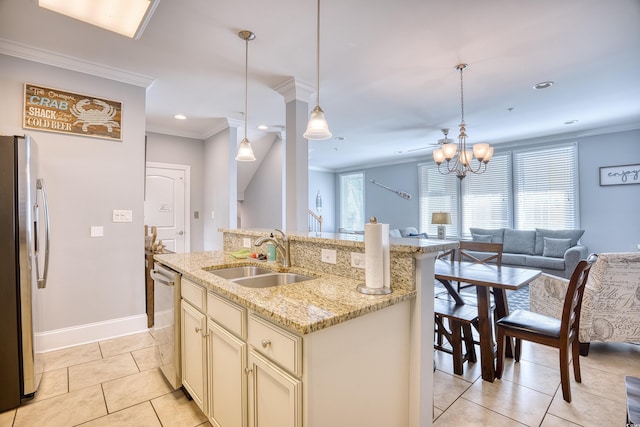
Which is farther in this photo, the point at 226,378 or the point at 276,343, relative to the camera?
the point at 226,378

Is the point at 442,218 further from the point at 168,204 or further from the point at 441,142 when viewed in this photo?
the point at 168,204

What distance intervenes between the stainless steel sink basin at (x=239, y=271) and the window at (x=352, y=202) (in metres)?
7.39

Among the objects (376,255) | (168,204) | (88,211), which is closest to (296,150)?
(88,211)

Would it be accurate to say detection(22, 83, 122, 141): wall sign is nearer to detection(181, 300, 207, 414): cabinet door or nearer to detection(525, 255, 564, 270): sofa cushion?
detection(181, 300, 207, 414): cabinet door

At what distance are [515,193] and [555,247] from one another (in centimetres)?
137

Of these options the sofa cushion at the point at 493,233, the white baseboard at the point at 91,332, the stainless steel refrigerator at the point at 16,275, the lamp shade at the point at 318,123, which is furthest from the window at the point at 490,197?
the stainless steel refrigerator at the point at 16,275

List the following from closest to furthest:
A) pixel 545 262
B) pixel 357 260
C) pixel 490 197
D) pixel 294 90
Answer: pixel 357 260 → pixel 294 90 → pixel 545 262 → pixel 490 197

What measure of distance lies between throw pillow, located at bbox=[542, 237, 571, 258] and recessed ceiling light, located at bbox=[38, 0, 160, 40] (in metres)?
6.54

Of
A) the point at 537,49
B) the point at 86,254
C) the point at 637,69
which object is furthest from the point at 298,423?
the point at 637,69

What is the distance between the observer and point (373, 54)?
2863 millimetres

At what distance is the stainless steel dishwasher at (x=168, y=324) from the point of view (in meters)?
2.08

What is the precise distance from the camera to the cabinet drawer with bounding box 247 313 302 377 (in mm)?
1135

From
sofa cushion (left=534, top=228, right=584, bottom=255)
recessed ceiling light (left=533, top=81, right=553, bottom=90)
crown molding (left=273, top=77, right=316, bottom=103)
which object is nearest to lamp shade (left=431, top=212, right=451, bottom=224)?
sofa cushion (left=534, top=228, right=584, bottom=255)

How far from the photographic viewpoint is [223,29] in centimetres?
247
